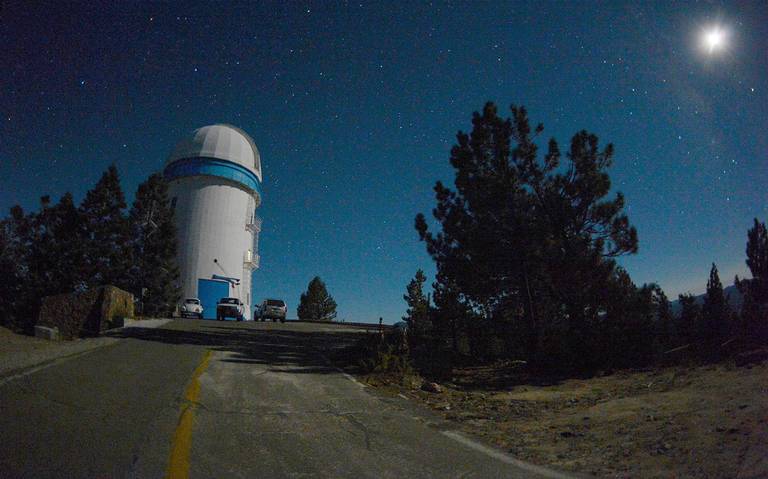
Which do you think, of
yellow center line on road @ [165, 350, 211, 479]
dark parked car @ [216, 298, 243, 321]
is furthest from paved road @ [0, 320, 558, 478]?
dark parked car @ [216, 298, 243, 321]

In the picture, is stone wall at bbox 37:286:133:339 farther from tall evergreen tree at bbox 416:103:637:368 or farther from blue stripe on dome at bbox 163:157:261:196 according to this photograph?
blue stripe on dome at bbox 163:157:261:196

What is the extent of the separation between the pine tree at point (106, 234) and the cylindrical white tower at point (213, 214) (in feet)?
27.1

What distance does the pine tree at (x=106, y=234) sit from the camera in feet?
91.4

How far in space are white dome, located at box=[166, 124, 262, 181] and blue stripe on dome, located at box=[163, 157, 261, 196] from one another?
0.46m

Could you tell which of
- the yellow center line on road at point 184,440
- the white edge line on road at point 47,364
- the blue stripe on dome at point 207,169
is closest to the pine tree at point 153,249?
the blue stripe on dome at point 207,169

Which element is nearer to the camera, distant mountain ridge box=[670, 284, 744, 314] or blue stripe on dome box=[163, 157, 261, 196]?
distant mountain ridge box=[670, 284, 744, 314]

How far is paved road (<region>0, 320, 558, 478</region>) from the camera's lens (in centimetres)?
332

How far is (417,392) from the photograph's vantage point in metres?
7.68

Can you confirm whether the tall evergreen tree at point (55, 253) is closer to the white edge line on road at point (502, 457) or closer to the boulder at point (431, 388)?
the boulder at point (431, 388)

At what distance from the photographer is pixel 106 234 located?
28.5 m

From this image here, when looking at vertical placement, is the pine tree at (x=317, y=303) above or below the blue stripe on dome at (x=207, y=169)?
below

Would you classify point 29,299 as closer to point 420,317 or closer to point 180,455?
point 420,317

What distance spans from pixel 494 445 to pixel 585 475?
3.71 feet

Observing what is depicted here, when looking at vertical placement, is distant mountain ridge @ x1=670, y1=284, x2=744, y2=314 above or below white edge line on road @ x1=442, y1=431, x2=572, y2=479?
above
